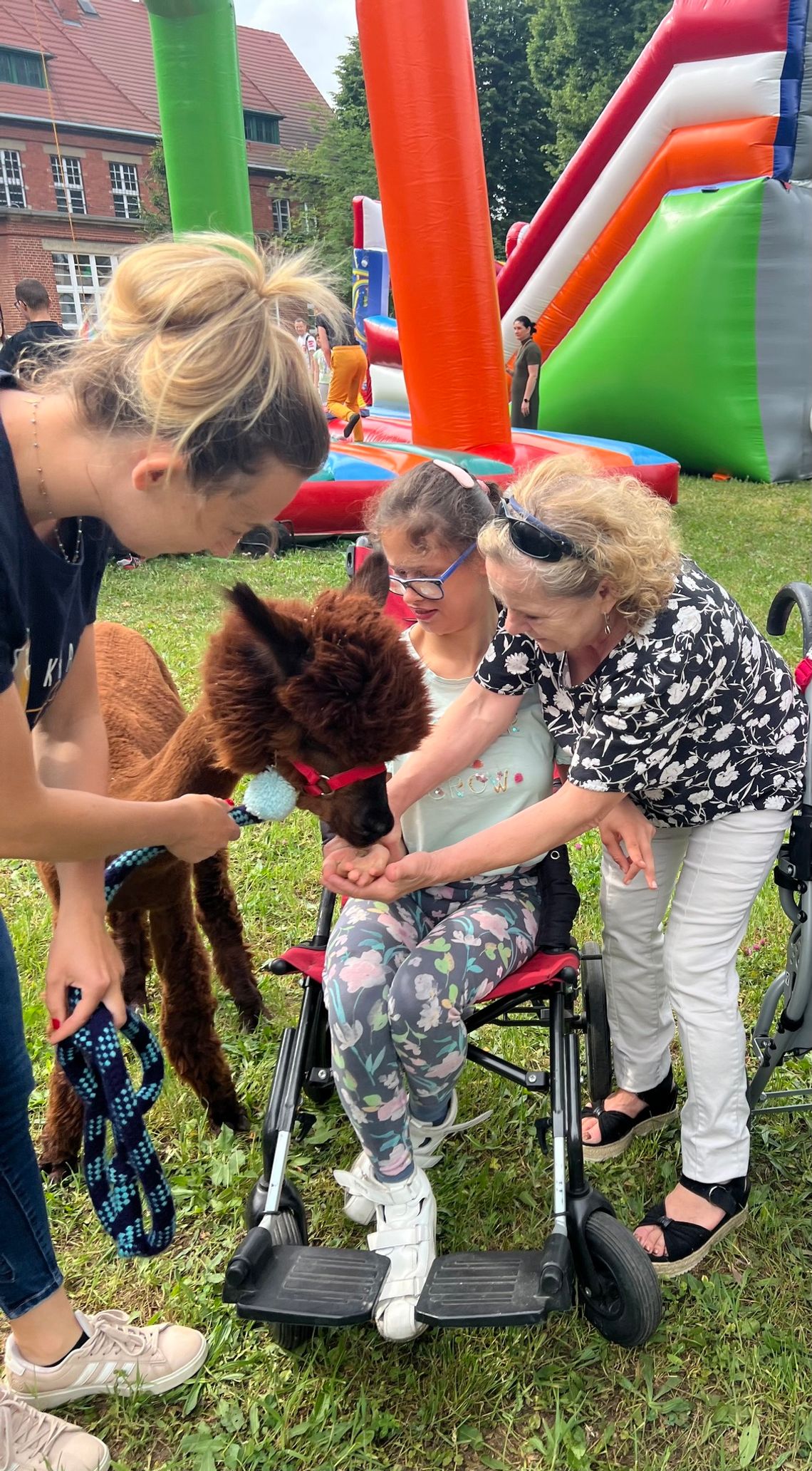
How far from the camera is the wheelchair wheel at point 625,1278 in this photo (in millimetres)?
1775

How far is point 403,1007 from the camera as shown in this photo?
1851 mm

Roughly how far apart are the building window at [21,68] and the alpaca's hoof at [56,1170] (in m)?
38.3

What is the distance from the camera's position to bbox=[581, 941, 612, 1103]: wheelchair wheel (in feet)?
7.76

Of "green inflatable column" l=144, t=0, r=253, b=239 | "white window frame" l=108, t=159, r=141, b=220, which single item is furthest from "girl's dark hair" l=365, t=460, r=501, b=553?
"white window frame" l=108, t=159, r=141, b=220

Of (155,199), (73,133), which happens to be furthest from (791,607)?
(155,199)

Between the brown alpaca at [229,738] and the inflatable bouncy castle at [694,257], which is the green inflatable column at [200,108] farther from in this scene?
the brown alpaca at [229,738]

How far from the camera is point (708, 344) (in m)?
10.5

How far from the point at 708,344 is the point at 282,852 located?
8817 mm

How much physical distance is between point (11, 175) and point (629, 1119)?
39.9 metres

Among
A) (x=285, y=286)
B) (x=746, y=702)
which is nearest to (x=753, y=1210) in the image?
(x=746, y=702)

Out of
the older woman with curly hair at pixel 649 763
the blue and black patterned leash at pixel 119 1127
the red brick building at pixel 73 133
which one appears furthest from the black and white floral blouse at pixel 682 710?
the red brick building at pixel 73 133

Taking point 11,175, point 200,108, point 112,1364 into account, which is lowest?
point 112,1364

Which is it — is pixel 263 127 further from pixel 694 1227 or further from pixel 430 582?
pixel 694 1227

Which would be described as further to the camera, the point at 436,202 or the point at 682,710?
the point at 436,202
